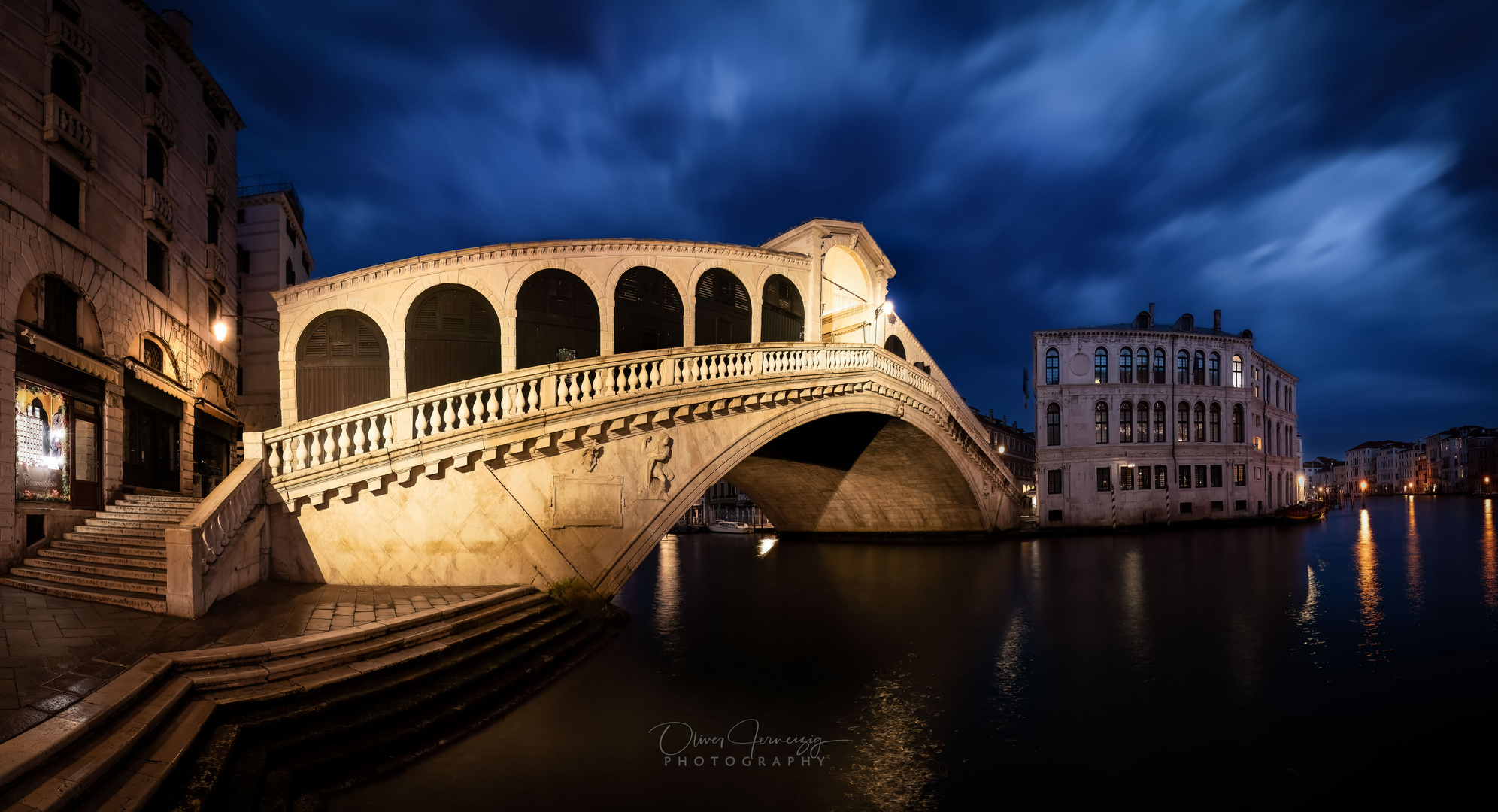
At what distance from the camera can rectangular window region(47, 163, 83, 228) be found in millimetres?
11516

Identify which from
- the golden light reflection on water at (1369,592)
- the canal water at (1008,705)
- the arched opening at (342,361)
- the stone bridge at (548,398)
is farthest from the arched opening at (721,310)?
the golden light reflection on water at (1369,592)

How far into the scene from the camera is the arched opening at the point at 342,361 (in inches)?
561

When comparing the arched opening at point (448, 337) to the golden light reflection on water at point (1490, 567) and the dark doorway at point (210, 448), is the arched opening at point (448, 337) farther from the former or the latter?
the golden light reflection on water at point (1490, 567)

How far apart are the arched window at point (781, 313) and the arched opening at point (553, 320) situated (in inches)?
210

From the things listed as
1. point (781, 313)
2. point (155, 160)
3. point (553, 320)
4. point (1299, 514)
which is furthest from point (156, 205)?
point (1299, 514)

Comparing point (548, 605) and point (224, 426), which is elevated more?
point (224, 426)

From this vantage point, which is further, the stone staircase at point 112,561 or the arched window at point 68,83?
the arched window at point 68,83

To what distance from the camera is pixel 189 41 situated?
18781 mm

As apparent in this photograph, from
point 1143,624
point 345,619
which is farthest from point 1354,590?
point 345,619

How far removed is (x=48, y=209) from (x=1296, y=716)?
63.9 ft

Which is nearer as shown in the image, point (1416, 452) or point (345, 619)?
point (345, 619)

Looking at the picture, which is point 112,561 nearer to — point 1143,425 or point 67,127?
point 67,127

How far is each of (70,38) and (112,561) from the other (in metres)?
9.69

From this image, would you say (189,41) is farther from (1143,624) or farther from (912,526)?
(912,526)
